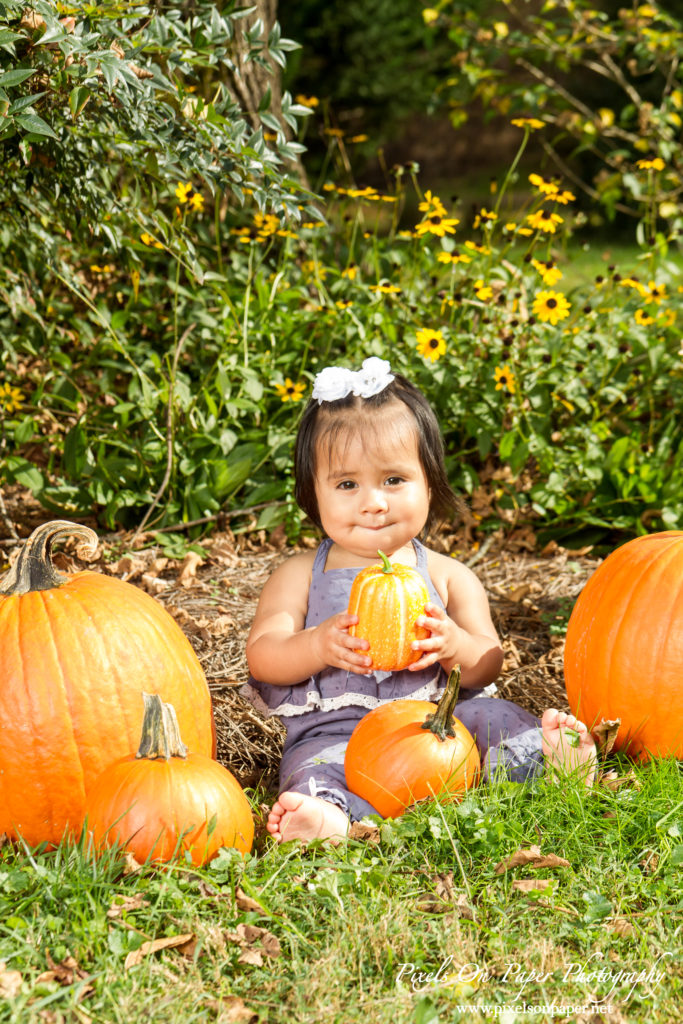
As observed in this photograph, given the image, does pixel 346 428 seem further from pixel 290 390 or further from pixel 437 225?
pixel 437 225

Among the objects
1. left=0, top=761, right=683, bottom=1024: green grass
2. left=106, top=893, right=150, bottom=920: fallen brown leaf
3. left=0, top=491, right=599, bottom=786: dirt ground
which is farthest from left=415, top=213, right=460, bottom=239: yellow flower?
left=106, top=893, right=150, bottom=920: fallen brown leaf

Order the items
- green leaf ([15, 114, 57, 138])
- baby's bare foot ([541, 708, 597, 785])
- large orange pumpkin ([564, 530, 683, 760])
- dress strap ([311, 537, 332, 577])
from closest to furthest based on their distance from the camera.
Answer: green leaf ([15, 114, 57, 138]), baby's bare foot ([541, 708, 597, 785]), large orange pumpkin ([564, 530, 683, 760]), dress strap ([311, 537, 332, 577])

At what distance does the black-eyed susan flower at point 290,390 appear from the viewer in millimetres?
3908

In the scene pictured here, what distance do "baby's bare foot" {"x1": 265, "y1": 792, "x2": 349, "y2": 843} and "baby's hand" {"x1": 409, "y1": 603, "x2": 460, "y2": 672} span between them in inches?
18.1

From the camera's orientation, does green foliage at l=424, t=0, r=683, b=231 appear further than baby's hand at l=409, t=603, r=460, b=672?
Yes

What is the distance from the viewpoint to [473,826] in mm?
2109

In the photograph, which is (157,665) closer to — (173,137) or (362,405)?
(362,405)

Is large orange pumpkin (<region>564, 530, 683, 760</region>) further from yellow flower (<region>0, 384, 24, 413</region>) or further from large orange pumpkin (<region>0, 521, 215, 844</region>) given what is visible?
yellow flower (<region>0, 384, 24, 413</region>)

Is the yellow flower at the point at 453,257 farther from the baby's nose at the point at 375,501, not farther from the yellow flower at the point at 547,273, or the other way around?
the baby's nose at the point at 375,501

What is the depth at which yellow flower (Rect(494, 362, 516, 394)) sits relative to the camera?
3.91 metres

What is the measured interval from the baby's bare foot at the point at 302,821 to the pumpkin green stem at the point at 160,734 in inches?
10.4

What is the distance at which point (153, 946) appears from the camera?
176 cm

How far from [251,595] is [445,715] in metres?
1.39

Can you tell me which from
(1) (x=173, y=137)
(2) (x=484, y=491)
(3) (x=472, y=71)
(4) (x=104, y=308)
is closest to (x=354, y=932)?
(1) (x=173, y=137)
